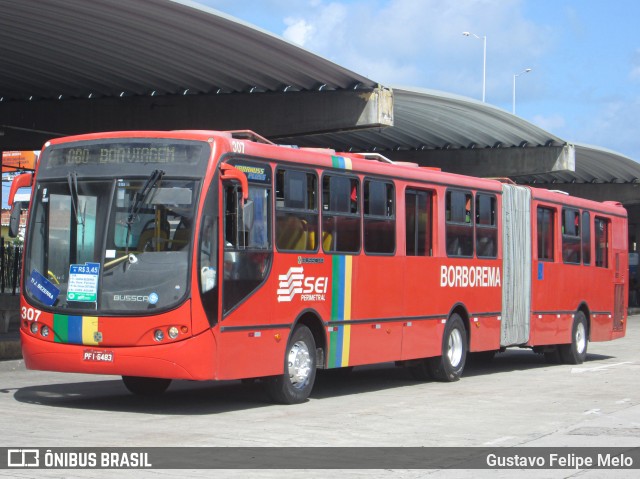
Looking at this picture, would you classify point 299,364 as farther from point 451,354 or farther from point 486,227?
point 486,227

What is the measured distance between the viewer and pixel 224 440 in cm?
1143

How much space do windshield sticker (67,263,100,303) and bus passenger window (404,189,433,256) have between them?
18.2 feet

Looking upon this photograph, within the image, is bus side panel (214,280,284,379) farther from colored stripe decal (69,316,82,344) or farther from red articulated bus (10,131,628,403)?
colored stripe decal (69,316,82,344)

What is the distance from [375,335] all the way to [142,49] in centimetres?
1117

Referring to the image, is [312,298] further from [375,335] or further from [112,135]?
[112,135]

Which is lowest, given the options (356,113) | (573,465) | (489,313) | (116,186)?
(573,465)

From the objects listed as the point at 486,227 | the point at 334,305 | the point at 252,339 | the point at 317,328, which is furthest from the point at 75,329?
the point at 486,227

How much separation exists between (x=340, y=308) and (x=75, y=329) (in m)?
3.65

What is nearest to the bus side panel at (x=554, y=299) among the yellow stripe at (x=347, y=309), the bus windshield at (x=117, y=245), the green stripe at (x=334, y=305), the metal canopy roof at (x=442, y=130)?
the yellow stripe at (x=347, y=309)

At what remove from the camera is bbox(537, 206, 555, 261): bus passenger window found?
2189cm

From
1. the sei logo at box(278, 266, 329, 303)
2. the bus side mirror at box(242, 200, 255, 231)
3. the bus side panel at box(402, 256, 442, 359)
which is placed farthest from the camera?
the bus side panel at box(402, 256, 442, 359)

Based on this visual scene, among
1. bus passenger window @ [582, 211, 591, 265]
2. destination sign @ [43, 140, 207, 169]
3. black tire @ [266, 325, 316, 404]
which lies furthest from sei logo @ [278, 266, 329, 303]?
bus passenger window @ [582, 211, 591, 265]

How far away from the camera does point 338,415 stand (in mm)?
13797

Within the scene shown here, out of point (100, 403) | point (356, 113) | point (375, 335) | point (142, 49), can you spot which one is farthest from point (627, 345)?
point (100, 403)
